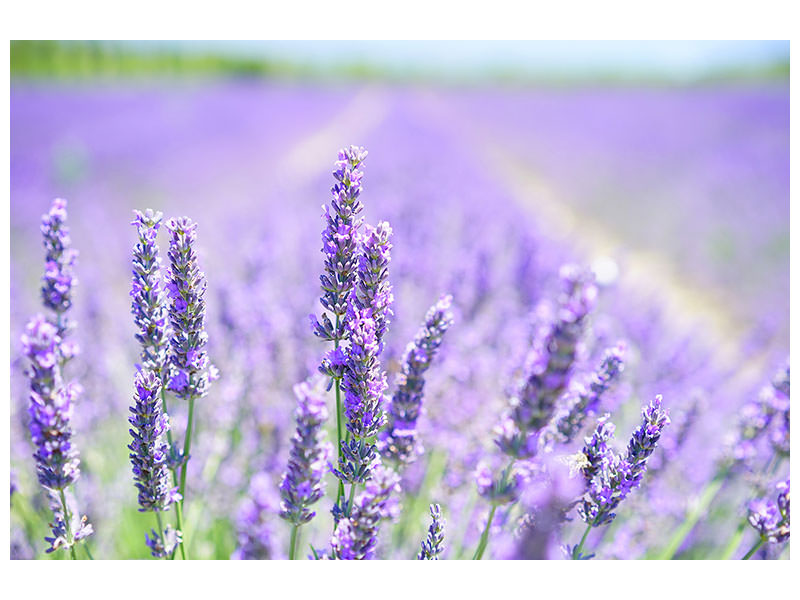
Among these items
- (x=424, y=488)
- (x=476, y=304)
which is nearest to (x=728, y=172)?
(x=476, y=304)

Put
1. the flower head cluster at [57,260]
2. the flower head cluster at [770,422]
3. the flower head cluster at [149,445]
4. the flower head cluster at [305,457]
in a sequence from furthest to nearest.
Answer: the flower head cluster at [770,422] < the flower head cluster at [57,260] < the flower head cluster at [149,445] < the flower head cluster at [305,457]

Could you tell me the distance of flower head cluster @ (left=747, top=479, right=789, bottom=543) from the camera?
1285mm

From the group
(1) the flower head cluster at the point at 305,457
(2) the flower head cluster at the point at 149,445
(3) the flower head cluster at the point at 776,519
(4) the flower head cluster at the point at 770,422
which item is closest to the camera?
(1) the flower head cluster at the point at 305,457

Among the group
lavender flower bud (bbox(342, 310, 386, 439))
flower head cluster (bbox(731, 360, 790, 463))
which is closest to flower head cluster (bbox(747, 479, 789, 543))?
flower head cluster (bbox(731, 360, 790, 463))

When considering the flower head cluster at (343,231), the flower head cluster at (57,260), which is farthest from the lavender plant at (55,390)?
the flower head cluster at (343,231)

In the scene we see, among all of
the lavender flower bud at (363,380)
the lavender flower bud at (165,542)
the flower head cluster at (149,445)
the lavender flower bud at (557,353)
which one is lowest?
the lavender flower bud at (165,542)

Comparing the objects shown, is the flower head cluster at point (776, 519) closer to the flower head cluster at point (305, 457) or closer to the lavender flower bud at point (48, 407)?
the flower head cluster at point (305, 457)

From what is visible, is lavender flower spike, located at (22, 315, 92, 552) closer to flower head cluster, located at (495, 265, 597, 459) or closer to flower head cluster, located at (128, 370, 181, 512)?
flower head cluster, located at (128, 370, 181, 512)

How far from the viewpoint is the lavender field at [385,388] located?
42.0 inches

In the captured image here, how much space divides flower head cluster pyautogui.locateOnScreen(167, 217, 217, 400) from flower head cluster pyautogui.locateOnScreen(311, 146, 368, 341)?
0.24 meters

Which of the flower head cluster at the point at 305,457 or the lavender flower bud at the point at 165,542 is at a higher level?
the flower head cluster at the point at 305,457

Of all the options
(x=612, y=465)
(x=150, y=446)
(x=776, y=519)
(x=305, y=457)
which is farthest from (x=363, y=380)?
(x=776, y=519)

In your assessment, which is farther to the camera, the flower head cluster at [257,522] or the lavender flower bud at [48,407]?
the flower head cluster at [257,522]

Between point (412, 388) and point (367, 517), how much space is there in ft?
0.87
